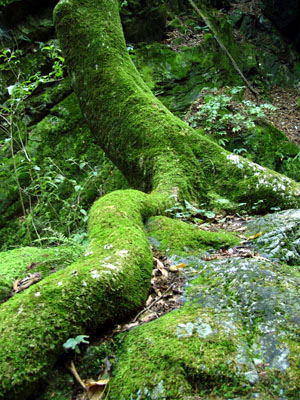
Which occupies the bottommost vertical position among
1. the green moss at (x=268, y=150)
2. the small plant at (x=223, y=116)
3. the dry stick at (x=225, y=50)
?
the green moss at (x=268, y=150)

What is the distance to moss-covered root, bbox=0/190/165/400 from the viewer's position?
148 cm

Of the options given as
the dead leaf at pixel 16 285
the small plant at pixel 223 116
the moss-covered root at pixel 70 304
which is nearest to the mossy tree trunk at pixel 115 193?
the moss-covered root at pixel 70 304

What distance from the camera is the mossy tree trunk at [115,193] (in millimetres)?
1596

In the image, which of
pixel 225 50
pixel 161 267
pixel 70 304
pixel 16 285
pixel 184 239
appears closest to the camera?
pixel 70 304

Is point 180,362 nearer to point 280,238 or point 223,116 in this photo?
point 280,238

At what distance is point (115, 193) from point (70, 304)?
5.35 feet

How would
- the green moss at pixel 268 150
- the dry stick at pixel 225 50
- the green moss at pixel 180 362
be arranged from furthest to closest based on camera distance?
1. the dry stick at pixel 225 50
2. the green moss at pixel 268 150
3. the green moss at pixel 180 362

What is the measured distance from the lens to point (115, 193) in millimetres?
3215

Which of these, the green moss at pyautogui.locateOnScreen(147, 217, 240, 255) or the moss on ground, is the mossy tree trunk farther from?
the moss on ground

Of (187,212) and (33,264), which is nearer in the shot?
(33,264)

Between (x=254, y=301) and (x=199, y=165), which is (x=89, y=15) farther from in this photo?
(x=254, y=301)

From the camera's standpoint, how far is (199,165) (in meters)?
4.09

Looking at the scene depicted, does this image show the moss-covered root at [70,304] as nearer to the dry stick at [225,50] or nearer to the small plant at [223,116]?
the small plant at [223,116]

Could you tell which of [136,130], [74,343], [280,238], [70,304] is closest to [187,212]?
[280,238]
